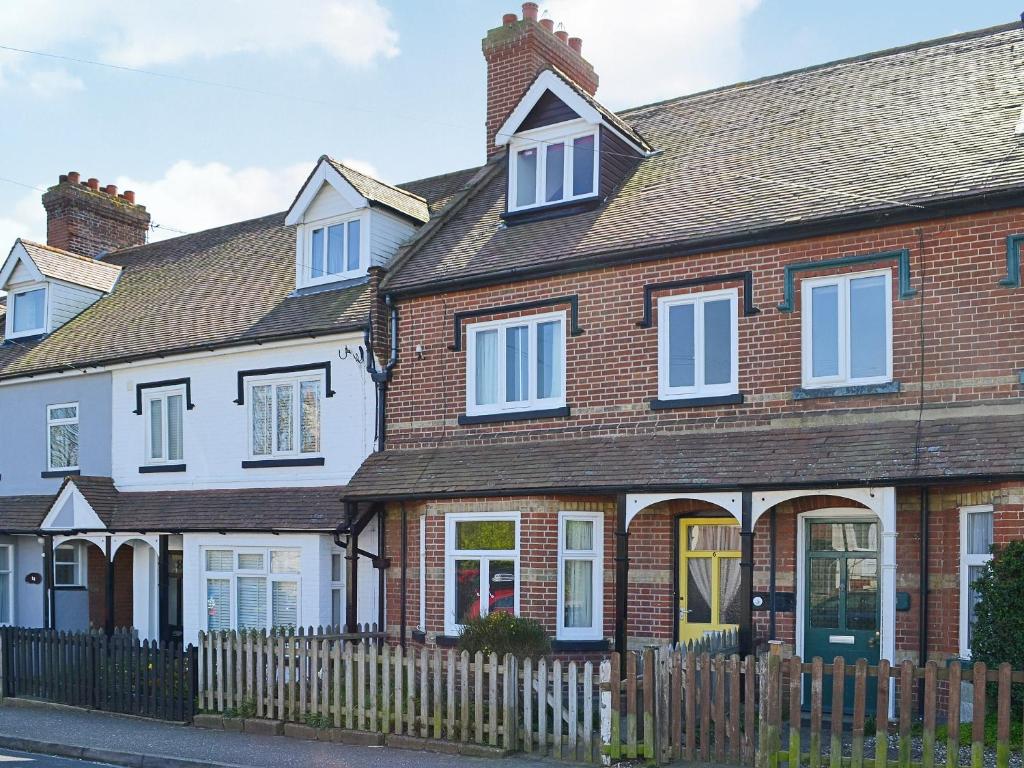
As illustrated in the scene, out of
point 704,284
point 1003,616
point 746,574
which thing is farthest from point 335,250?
point 1003,616

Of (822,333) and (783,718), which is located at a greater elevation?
(822,333)

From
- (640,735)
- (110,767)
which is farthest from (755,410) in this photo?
(110,767)

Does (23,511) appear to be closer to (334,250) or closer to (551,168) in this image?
(334,250)

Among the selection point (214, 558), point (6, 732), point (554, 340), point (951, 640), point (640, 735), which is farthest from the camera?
point (214, 558)

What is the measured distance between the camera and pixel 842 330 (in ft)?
44.2

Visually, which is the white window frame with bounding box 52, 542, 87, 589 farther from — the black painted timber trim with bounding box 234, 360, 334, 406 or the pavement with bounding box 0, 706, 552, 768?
the pavement with bounding box 0, 706, 552, 768

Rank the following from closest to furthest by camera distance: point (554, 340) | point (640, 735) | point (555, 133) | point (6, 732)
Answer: point (640, 735), point (6, 732), point (554, 340), point (555, 133)

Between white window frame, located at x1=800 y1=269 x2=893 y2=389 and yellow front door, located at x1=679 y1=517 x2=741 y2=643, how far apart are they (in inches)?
88.7

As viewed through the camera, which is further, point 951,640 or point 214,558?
point 214,558

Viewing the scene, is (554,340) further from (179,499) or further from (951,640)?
(179,499)

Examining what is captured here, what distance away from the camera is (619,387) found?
15.2 metres

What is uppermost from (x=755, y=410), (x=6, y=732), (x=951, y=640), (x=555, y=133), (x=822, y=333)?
(x=555, y=133)

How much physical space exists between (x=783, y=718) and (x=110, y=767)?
7513mm

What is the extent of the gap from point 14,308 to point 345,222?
31.9 ft
